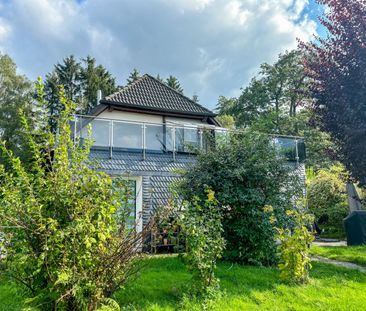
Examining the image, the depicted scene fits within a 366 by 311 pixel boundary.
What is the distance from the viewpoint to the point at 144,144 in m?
11.3

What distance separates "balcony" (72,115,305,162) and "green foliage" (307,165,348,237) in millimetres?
5599

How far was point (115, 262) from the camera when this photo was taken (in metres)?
3.80

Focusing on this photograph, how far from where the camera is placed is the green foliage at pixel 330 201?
1570 cm

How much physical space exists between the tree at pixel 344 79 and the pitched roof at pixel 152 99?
7.77 meters

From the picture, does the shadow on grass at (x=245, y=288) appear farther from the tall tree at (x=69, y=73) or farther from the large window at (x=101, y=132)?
the tall tree at (x=69, y=73)

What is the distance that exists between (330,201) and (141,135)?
1104 centimetres

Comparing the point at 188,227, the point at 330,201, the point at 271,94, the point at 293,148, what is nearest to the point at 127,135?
the point at 188,227

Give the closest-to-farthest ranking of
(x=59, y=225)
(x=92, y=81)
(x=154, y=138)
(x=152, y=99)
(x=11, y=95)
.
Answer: (x=59, y=225)
(x=154, y=138)
(x=152, y=99)
(x=11, y=95)
(x=92, y=81)

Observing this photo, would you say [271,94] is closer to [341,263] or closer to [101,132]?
[101,132]

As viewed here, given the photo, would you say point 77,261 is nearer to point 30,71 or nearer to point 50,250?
point 50,250

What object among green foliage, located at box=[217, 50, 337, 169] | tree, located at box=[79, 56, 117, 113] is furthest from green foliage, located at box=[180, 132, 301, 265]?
tree, located at box=[79, 56, 117, 113]

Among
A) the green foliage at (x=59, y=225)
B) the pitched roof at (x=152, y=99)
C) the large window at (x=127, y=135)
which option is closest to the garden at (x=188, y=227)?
the green foliage at (x=59, y=225)

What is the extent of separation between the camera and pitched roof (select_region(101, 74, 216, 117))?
13.8m

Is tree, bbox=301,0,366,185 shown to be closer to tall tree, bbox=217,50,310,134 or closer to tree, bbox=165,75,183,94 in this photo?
tall tree, bbox=217,50,310,134
